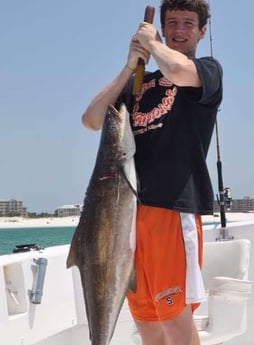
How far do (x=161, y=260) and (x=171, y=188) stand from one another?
357mm

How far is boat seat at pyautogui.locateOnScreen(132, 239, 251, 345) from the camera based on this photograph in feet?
13.7

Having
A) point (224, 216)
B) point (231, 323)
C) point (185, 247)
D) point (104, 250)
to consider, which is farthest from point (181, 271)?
point (224, 216)

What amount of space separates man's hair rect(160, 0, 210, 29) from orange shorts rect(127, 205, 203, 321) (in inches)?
41.4

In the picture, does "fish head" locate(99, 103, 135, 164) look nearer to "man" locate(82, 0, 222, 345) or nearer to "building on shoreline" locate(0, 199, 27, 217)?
"man" locate(82, 0, 222, 345)

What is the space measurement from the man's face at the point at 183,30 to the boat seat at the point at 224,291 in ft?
5.99

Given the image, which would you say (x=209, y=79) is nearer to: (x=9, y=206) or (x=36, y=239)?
(x=36, y=239)

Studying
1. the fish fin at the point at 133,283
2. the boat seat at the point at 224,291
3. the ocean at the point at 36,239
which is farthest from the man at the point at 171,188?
the boat seat at the point at 224,291

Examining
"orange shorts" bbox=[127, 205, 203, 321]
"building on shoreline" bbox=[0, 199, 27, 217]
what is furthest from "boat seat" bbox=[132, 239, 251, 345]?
"building on shoreline" bbox=[0, 199, 27, 217]

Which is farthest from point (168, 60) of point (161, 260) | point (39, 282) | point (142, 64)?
point (39, 282)

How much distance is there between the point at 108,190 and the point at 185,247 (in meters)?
0.50

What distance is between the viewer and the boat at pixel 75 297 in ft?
12.1

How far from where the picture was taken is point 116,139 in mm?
2668

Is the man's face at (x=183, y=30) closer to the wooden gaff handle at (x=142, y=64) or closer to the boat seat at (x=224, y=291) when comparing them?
the wooden gaff handle at (x=142, y=64)

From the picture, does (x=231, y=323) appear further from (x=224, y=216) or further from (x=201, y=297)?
(x=201, y=297)
